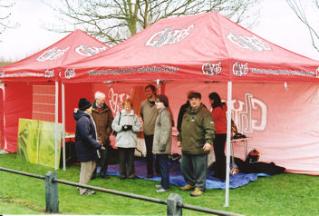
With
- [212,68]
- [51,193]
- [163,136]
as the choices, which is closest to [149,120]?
[163,136]

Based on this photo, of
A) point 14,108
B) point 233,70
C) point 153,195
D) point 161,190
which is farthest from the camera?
point 14,108

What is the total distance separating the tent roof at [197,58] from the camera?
8039mm

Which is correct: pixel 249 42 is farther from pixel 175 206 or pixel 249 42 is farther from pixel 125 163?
pixel 175 206

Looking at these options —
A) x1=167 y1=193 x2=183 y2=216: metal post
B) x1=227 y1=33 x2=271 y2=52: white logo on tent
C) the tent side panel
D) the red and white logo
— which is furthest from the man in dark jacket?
the tent side panel

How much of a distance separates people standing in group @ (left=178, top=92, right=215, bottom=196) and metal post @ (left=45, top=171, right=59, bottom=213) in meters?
2.30

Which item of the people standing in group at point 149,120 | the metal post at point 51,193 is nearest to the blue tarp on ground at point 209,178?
the people standing in group at point 149,120

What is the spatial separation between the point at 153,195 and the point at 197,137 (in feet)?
3.97

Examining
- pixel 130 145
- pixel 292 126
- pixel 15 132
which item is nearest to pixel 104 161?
pixel 130 145

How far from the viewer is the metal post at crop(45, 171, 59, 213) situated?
7.04 m

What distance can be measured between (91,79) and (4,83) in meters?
5.47

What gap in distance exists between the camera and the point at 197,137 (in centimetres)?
837

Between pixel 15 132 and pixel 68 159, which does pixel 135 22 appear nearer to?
pixel 15 132

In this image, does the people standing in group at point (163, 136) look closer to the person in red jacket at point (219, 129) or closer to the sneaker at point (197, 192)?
the sneaker at point (197, 192)

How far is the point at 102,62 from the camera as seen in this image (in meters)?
9.87
